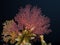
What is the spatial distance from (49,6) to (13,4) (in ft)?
1.44

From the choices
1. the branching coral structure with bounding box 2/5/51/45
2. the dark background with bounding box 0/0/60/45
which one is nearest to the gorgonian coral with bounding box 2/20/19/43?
the branching coral structure with bounding box 2/5/51/45

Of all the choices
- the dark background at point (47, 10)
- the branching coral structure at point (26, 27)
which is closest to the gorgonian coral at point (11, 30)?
the branching coral structure at point (26, 27)

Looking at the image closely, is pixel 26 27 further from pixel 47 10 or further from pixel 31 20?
pixel 47 10

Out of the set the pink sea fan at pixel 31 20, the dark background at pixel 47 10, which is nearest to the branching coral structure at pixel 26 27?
the pink sea fan at pixel 31 20

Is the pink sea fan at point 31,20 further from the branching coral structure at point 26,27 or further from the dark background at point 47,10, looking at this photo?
the dark background at point 47,10

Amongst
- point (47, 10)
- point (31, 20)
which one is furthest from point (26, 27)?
point (47, 10)

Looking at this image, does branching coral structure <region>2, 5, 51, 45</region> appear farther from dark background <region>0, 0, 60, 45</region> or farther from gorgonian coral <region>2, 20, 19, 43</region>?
dark background <region>0, 0, 60, 45</region>

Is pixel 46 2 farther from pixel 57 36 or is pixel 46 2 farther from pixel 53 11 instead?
pixel 57 36

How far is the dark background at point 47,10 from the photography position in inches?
79.8

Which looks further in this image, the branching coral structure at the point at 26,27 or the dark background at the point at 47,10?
the dark background at the point at 47,10

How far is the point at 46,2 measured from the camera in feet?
6.66

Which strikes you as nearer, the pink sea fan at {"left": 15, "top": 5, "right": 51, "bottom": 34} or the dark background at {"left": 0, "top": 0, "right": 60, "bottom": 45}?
the pink sea fan at {"left": 15, "top": 5, "right": 51, "bottom": 34}

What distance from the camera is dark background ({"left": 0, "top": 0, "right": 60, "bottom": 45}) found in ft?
6.65

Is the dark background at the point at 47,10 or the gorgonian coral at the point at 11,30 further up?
the dark background at the point at 47,10
